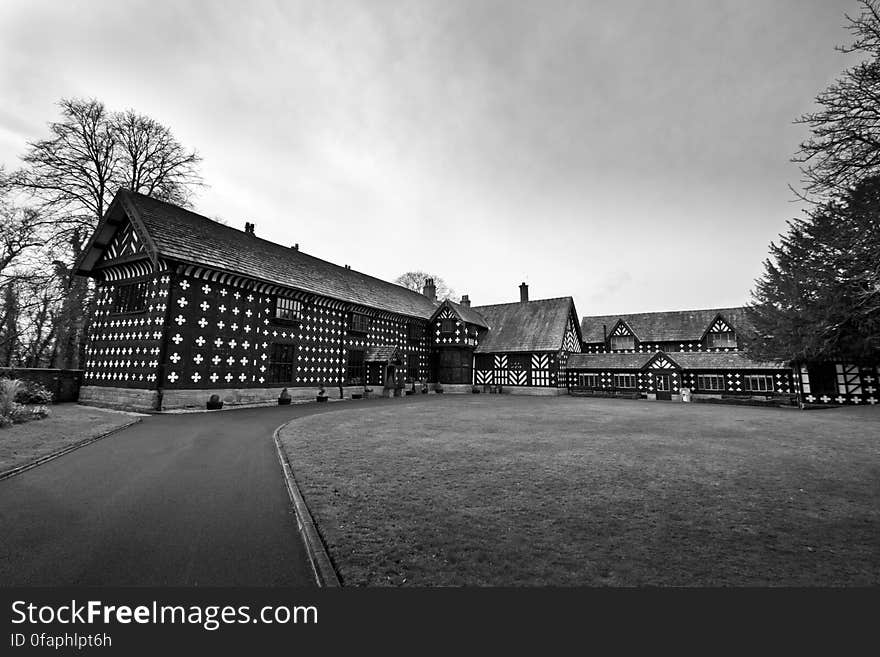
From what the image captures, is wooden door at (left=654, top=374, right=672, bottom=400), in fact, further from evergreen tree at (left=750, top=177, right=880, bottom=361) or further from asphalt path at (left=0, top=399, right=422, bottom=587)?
asphalt path at (left=0, top=399, right=422, bottom=587)

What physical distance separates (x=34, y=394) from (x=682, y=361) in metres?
37.9

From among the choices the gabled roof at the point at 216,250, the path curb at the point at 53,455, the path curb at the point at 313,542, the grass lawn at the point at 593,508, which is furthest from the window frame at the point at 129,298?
the path curb at the point at 313,542

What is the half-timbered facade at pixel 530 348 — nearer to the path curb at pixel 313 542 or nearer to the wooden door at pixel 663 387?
the wooden door at pixel 663 387

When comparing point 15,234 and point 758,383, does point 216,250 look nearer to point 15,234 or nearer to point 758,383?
point 15,234

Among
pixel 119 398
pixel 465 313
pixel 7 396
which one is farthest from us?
pixel 465 313

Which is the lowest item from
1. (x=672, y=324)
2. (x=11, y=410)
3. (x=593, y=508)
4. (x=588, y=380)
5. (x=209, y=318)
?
(x=593, y=508)

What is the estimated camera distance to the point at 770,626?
2.79 metres

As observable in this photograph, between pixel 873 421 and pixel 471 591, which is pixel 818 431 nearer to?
pixel 873 421

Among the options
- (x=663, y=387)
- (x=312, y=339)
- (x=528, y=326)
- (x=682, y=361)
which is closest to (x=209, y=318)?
(x=312, y=339)

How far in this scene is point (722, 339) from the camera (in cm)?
3725

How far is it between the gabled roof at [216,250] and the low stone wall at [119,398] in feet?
20.3

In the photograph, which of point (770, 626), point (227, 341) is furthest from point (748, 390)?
point (227, 341)

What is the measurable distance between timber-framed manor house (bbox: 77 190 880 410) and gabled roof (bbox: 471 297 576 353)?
14cm

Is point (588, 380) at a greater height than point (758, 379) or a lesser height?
lesser
